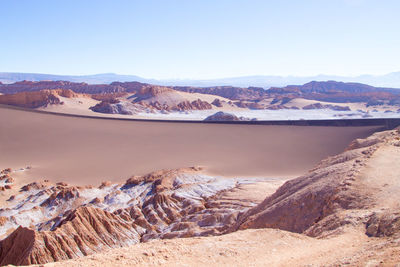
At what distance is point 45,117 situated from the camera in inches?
1273

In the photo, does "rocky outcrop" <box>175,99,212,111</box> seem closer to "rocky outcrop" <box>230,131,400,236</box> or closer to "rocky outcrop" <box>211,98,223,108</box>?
"rocky outcrop" <box>211,98,223,108</box>

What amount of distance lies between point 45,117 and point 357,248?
3299 cm

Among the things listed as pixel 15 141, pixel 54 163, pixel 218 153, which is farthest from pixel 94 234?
pixel 15 141

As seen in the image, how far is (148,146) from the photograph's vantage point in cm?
2427

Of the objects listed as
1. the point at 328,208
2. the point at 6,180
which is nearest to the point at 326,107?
the point at 6,180

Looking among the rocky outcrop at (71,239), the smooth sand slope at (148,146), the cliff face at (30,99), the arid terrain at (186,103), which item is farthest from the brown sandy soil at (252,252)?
the cliff face at (30,99)

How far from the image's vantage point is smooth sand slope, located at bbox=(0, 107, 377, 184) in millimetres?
18500

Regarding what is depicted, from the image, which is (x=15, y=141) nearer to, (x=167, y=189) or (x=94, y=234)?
(x=167, y=189)

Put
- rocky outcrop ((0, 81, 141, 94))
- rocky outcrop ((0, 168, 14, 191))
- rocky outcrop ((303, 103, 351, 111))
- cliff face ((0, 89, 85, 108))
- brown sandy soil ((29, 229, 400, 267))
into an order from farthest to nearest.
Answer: rocky outcrop ((0, 81, 141, 94)), rocky outcrop ((303, 103, 351, 111)), cliff face ((0, 89, 85, 108)), rocky outcrop ((0, 168, 14, 191)), brown sandy soil ((29, 229, 400, 267))

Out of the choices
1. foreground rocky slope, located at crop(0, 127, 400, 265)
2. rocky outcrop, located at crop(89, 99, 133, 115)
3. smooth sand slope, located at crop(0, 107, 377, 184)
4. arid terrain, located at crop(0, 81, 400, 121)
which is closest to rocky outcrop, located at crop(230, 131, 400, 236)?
foreground rocky slope, located at crop(0, 127, 400, 265)

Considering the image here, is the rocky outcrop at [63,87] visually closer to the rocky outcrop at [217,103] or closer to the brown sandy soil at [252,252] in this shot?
the rocky outcrop at [217,103]

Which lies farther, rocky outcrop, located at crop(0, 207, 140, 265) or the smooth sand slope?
the smooth sand slope

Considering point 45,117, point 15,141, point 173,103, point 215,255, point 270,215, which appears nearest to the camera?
point 215,255

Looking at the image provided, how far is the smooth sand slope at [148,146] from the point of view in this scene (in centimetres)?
1850
